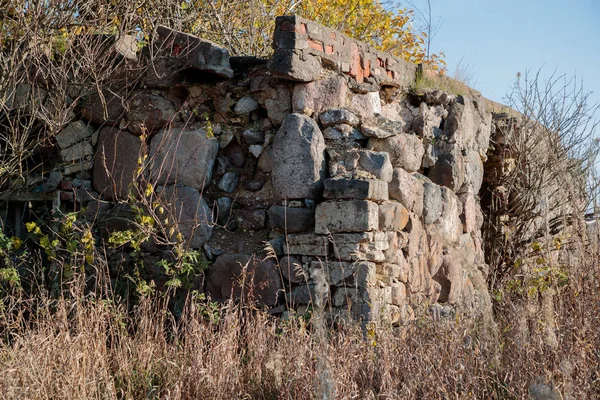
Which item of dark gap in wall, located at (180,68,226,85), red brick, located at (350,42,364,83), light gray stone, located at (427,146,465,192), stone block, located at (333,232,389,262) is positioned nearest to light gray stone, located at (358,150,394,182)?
stone block, located at (333,232,389,262)

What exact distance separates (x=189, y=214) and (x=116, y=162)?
0.66 meters

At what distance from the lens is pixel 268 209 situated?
452 cm

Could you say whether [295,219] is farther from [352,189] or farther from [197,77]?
[197,77]

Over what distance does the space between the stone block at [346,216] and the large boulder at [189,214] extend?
2.37 feet

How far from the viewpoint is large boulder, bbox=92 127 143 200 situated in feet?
15.8

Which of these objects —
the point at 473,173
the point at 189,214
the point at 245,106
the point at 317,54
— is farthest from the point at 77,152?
the point at 473,173

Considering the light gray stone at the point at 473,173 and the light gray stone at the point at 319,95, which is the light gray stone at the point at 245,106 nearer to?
the light gray stone at the point at 319,95

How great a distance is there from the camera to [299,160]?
14.6 ft

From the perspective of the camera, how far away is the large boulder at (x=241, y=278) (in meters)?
4.41

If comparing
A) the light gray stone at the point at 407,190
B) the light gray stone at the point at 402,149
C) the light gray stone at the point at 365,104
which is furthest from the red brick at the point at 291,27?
the light gray stone at the point at 407,190

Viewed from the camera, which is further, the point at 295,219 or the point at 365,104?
the point at 365,104

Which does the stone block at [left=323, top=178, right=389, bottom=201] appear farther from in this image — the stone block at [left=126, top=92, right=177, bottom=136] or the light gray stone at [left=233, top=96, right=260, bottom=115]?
the stone block at [left=126, top=92, right=177, bottom=136]

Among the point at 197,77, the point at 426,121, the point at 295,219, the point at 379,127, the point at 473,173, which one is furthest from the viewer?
the point at 473,173

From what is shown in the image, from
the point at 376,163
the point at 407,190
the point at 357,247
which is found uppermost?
the point at 376,163
